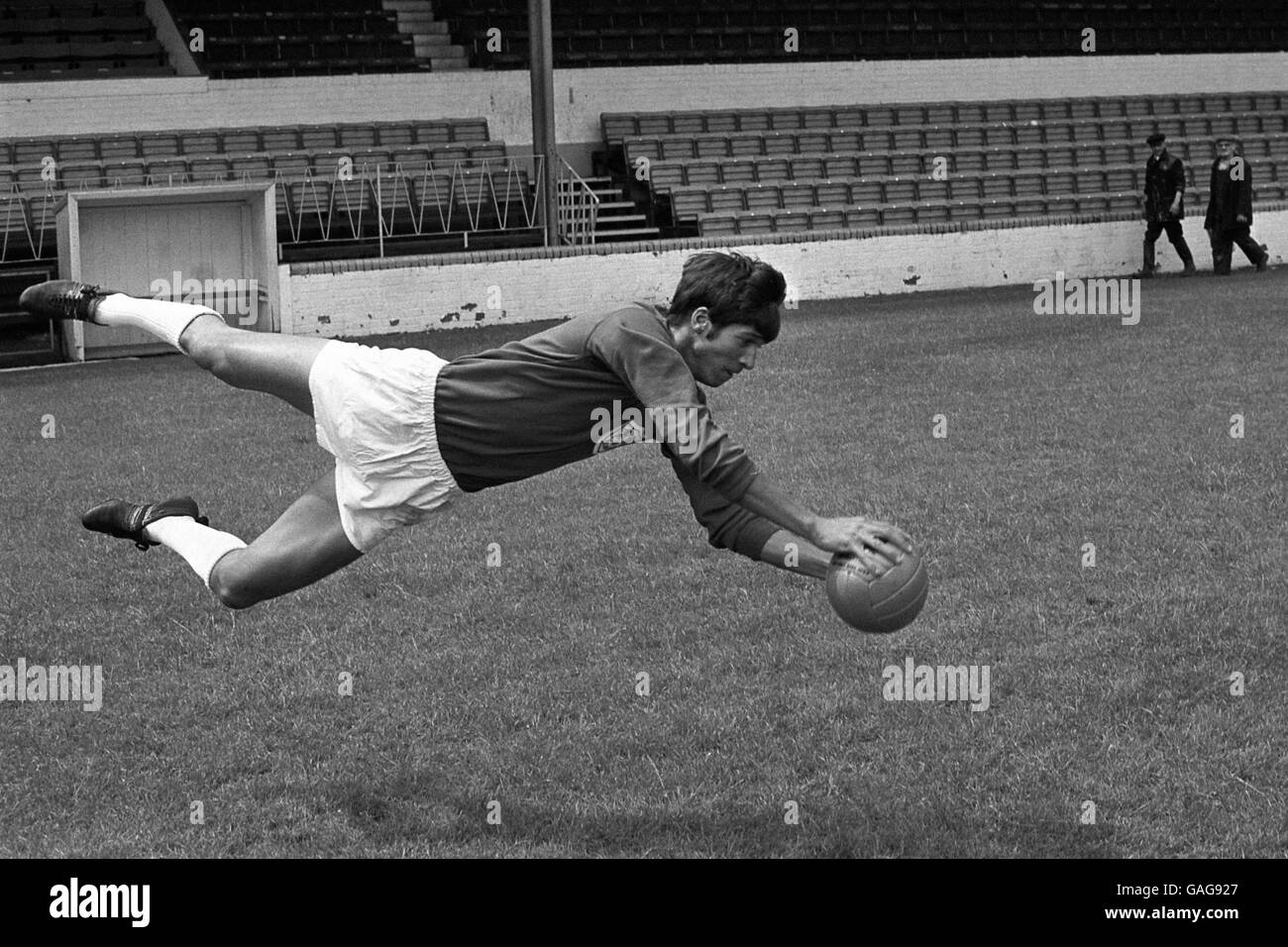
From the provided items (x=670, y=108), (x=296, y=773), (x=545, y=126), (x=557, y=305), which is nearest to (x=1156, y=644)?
(x=296, y=773)

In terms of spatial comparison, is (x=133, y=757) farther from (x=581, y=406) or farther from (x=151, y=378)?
(x=151, y=378)

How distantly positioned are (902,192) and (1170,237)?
14.8 ft

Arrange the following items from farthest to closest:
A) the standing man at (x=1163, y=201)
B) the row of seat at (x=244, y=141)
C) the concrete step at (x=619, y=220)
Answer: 1. the concrete step at (x=619, y=220)
2. the standing man at (x=1163, y=201)
3. the row of seat at (x=244, y=141)

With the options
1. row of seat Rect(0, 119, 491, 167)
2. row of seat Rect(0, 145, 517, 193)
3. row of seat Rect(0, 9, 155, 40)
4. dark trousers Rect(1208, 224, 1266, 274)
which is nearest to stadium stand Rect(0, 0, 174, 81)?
row of seat Rect(0, 9, 155, 40)

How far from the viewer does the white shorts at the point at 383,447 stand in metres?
5.16

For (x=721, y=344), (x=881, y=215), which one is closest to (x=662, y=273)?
(x=881, y=215)

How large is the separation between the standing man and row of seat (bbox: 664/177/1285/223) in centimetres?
285

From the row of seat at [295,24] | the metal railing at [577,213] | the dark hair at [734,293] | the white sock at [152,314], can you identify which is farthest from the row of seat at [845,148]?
the dark hair at [734,293]

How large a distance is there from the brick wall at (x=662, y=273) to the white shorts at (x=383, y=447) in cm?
1464

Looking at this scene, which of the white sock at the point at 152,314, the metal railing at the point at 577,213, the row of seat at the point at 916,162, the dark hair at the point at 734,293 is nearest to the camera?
the dark hair at the point at 734,293

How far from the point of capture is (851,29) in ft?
100

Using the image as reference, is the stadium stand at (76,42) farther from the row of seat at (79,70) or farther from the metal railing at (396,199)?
the metal railing at (396,199)

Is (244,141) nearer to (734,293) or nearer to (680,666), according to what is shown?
(680,666)

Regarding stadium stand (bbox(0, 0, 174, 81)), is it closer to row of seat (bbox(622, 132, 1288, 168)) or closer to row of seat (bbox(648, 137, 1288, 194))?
row of seat (bbox(622, 132, 1288, 168))
